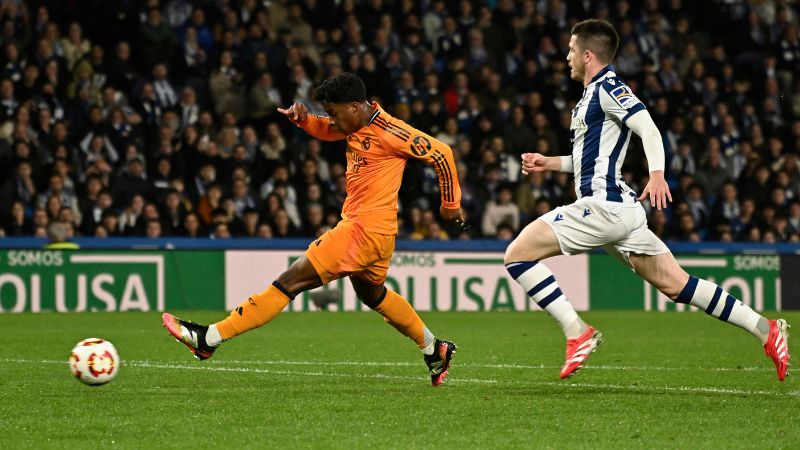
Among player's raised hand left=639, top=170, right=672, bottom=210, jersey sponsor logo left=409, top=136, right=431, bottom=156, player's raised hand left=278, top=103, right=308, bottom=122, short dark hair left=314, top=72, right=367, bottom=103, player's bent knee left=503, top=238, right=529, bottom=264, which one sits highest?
short dark hair left=314, top=72, right=367, bottom=103

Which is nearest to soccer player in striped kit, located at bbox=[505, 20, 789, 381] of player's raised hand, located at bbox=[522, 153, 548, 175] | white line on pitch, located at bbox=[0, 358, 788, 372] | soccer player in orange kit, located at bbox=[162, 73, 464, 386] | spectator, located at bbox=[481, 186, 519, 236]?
player's raised hand, located at bbox=[522, 153, 548, 175]

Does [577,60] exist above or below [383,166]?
above

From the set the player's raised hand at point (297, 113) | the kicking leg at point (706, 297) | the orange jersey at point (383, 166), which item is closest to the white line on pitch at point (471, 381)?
the kicking leg at point (706, 297)

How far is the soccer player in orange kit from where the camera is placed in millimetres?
7879

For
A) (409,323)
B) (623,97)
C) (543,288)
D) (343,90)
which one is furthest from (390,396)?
(623,97)

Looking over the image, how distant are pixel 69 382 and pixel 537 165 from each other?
3122mm

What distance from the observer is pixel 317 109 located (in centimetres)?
1894

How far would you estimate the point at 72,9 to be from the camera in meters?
19.8

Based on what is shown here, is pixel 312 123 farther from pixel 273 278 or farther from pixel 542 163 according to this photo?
pixel 273 278

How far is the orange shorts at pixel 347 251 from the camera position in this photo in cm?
789

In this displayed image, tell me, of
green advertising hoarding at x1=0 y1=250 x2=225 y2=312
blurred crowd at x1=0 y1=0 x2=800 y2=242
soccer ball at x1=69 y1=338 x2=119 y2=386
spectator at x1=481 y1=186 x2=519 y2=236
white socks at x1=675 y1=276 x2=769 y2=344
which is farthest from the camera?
→ spectator at x1=481 y1=186 x2=519 y2=236

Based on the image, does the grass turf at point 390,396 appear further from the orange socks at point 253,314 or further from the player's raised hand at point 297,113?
the player's raised hand at point 297,113

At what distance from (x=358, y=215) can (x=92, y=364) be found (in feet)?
5.79

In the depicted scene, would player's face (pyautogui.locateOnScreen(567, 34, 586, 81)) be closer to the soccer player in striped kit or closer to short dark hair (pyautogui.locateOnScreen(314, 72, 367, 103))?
the soccer player in striped kit
